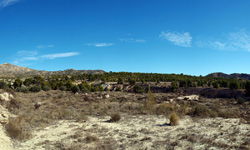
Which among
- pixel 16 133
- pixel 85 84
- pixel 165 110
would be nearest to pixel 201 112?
pixel 165 110

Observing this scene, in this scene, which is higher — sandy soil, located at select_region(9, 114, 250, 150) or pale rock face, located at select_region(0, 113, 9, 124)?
pale rock face, located at select_region(0, 113, 9, 124)

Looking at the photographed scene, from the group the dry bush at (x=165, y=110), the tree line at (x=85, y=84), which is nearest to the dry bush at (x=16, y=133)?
the dry bush at (x=165, y=110)

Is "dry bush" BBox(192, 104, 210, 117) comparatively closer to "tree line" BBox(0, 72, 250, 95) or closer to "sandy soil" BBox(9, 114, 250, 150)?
"sandy soil" BBox(9, 114, 250, 150)

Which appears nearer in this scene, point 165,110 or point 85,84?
point 165,110

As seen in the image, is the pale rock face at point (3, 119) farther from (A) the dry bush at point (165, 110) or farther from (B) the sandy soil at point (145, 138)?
(A) the dry bush at point (165, 110)

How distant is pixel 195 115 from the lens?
1270 centimetres

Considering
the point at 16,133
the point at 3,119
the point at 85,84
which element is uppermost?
the point at 85,84

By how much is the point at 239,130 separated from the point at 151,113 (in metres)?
6.79

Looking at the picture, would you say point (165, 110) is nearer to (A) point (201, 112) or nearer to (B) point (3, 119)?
(A) point (201, 112)

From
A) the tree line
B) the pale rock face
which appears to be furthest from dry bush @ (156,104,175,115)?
the tree line

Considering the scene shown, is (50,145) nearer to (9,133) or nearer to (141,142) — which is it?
(9,133)

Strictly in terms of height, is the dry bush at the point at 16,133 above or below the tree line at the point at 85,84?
below

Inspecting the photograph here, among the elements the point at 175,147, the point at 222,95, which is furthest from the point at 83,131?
the point at 222,95

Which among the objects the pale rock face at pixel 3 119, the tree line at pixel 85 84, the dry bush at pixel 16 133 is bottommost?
the dry bush at pixel 16 133
